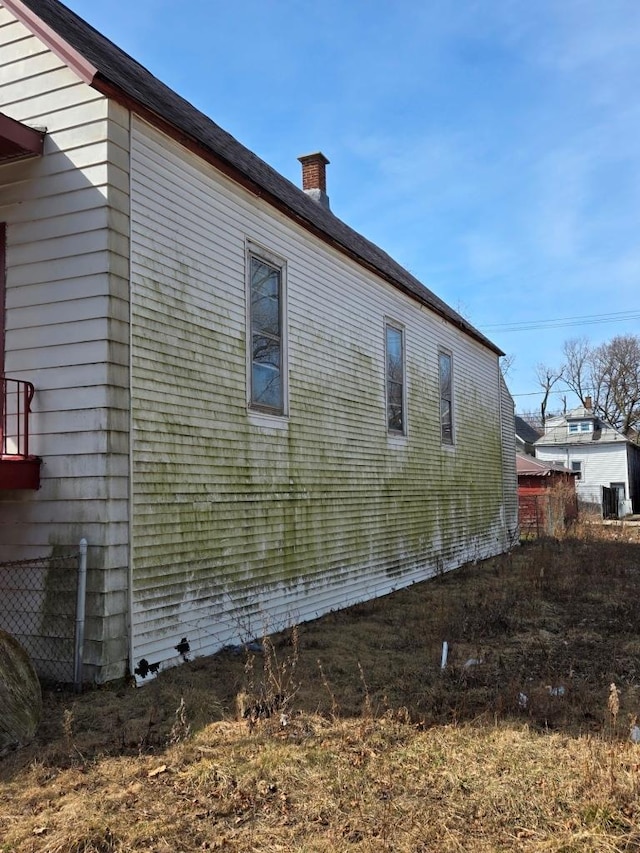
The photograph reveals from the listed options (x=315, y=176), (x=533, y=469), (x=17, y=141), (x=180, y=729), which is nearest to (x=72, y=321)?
(x=17, y=141)

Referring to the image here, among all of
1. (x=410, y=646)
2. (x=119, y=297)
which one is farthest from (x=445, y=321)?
(x=119, y=297)

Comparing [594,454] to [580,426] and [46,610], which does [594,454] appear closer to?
[580,426]

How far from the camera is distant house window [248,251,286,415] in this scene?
8367 millimetres

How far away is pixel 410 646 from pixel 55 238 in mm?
5382

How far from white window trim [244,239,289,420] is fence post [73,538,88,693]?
2902 mm

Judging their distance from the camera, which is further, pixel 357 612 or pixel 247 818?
pixel 357 612

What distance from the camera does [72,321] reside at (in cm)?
613

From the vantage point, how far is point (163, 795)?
3.88 metres

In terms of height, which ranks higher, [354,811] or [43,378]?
[43,378]

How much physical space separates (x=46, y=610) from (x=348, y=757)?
3135mm

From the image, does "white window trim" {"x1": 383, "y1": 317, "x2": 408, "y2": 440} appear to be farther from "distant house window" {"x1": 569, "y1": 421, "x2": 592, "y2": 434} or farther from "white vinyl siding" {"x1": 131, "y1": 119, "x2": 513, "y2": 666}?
"distant house window" {"x1": 569, "y1": 421, "x2": 592, "y2": 434}

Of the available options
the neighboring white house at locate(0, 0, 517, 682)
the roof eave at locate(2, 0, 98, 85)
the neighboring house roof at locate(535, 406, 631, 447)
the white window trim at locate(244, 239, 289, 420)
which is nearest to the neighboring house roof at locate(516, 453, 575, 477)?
the neighboring house roof at locate(535, 406, 631, 447)

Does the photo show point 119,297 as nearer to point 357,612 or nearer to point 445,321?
point 357,612

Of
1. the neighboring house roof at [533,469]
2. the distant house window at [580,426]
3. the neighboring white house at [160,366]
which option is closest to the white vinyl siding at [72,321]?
the neighboring white house at [160,366]
